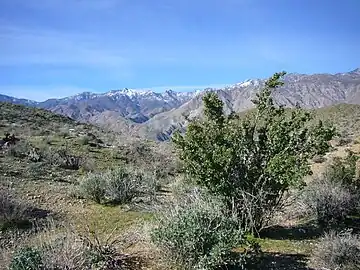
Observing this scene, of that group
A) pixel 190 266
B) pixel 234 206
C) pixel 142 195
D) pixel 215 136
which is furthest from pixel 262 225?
pixel 142 195

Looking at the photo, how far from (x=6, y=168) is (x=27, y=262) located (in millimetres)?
9870

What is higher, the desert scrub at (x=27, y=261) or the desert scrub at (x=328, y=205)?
the desert scrub at (x=27, y=261)

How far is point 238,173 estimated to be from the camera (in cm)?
952

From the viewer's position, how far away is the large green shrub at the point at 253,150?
9.20 metres

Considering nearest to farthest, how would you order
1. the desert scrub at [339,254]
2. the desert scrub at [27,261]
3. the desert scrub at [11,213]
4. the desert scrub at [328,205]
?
1. the desert scrub at [27,261]
2. the desert scrub at [339,254]
3. the desert scrub at [11,213]
4. the desert scrub at [328,205]

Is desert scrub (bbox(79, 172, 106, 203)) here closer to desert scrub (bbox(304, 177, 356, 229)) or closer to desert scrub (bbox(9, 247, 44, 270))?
desert scrub (bbox(304, 177, 356, 229))

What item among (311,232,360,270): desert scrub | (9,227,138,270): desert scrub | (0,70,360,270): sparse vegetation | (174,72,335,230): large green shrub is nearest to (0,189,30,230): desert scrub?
(0,70,360,270): sparse vegetation

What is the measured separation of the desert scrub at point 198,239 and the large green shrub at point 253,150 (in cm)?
167

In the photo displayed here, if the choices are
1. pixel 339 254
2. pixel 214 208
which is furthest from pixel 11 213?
pixel 339 254

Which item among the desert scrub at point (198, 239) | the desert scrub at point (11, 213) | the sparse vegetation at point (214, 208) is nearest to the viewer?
the desert scrub at point (198, 239)

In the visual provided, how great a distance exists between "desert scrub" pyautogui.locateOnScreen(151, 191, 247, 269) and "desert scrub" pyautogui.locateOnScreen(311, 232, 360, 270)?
159 centimetres

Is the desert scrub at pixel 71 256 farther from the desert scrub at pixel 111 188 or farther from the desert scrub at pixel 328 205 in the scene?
the desert scrub at pixel 328 205

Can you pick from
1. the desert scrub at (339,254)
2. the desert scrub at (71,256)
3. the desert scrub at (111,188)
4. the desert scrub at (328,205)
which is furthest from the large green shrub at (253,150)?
the desert scrub at (111,188)

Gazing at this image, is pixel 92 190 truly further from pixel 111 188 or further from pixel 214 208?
pixel 214 208
